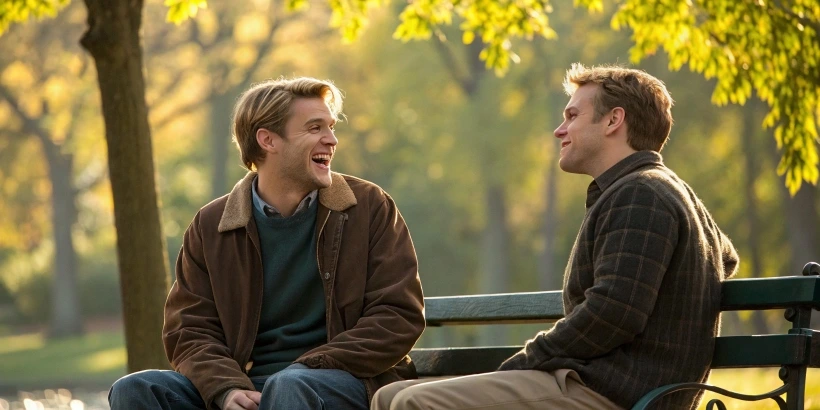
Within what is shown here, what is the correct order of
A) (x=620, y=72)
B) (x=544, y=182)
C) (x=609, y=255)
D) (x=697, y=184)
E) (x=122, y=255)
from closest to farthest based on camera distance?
(x=609, y=255) < (x=620, y=72) < (x=122, y=255) < (x=697, y=184) < (x=544, y=182)

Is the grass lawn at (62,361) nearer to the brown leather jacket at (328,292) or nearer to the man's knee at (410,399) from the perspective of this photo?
the brown leather jacket at (328,292)

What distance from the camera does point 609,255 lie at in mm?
3963

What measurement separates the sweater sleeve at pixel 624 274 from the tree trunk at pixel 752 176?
21.6 meters

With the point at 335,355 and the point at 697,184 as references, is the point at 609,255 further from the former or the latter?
the point at 697,184

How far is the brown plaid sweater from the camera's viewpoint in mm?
3920

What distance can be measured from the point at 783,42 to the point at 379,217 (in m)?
4.17

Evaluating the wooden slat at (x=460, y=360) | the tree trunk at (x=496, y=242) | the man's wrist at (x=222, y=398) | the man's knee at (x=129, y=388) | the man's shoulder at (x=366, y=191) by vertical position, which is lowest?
the tree trunk at (x=496, y=242)

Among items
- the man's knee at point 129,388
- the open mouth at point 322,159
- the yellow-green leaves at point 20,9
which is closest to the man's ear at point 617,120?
the open mouth at point 322,159

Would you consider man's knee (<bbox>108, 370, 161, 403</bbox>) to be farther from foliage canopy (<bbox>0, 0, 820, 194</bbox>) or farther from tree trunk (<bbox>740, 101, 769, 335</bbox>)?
tree trunk (<bbox>740, 101, 769, 335</bbox>)

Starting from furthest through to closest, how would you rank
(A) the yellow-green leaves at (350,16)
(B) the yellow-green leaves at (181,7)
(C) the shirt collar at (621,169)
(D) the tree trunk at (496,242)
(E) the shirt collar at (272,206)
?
(D) the tree trunk at (496,242)
(A) the yellow-green leaves at (350,16)
(B) the yellow-green leaves at (181,7)
(E) the shirt collar at (272,206)
(C) the shirt collar at (621,169)

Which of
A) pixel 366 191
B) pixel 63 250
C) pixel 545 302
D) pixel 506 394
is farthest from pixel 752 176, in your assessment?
pixel 506 394

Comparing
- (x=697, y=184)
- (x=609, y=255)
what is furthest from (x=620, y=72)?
(x=697, y=184)

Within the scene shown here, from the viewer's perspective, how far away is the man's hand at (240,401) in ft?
14.8

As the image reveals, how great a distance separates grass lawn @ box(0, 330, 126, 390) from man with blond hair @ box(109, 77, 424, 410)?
Answer: 20.2m
